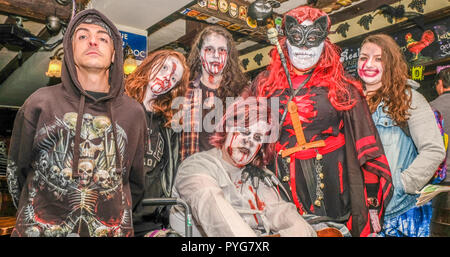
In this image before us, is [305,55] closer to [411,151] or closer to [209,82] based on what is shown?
[209,82]

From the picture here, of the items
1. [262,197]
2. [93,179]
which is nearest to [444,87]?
[262,197]

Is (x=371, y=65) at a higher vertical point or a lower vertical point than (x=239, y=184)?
higher

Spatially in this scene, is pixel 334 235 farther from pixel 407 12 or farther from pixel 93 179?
pixel 407 12

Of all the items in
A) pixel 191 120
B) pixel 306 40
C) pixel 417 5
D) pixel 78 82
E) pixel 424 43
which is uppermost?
pixel 417 5

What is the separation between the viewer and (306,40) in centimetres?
218

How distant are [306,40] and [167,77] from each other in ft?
3.25

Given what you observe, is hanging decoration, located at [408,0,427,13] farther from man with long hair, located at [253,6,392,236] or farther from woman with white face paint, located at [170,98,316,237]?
woman with white face paint, located at [170,98,316,237]

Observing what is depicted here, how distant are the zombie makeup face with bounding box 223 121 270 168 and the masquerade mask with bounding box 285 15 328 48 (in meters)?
0.62

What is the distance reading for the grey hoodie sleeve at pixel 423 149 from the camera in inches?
86.7

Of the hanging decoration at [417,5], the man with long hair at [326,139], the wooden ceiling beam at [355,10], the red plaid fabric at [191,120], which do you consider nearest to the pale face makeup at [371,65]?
the man with long hair at [326,139]

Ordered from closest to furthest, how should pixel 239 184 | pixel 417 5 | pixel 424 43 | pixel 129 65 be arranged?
pixel 239 184, pixel 129 65, pixel 424 43, pixel 417 5

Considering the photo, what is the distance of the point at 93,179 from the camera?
170 cm

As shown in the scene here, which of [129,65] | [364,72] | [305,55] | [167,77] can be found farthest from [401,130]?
[129,65]
